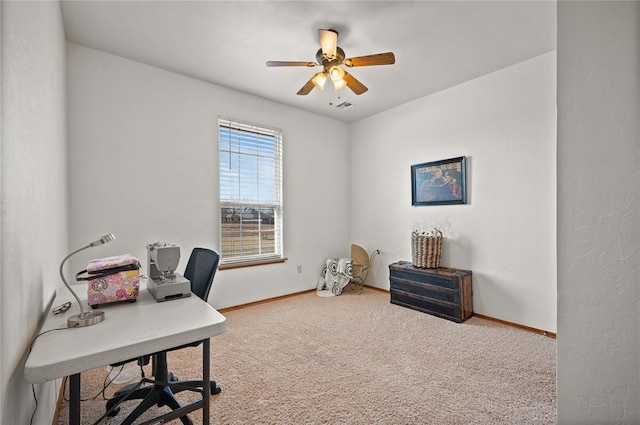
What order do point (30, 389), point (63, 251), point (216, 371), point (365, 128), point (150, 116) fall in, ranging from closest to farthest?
point (30, 389) → point (216, 371) → point (63, 251) → point (150, 116) → point (365, 128)

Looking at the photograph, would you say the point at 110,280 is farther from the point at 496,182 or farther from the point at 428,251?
the point at 496,182

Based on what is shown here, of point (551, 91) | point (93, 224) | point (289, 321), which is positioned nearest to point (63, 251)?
point (93, 224)

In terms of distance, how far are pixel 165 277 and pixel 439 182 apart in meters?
3.24

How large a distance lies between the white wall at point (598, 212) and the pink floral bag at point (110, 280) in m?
1.88

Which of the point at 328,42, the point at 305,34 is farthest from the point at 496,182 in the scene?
the point at 305,34

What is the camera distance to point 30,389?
118cm

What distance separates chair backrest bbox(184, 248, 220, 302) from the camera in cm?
184

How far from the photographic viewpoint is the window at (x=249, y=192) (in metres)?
3.63

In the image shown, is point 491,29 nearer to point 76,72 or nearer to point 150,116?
point 150,116

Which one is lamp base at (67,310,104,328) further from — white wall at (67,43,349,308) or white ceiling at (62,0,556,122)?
white ceiling at (62,0,556,122)

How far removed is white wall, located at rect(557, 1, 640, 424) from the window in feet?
11.0

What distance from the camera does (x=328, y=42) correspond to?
227 cm

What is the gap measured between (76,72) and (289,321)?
3209 millimetres

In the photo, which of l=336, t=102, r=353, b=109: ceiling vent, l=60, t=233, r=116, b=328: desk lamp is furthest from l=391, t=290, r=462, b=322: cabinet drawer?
l=60, t=233, r=116, b=328: desk lamp
